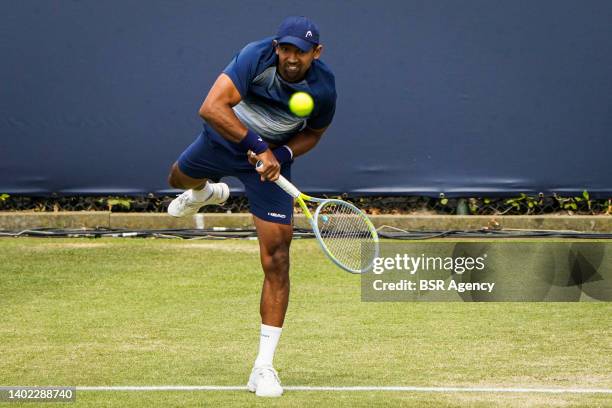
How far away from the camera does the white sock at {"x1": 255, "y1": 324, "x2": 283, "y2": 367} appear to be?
259 inches

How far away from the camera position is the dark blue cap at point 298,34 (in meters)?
6.45

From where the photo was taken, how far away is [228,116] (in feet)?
21.3

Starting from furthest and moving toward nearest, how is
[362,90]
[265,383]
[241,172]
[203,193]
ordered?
[362,90] < [203,193] < [241,172] < [265,383]

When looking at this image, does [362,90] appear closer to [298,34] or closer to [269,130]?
[269,130]

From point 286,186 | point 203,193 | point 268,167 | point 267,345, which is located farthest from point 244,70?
point 203,193

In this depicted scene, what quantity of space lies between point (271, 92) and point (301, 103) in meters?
0.18

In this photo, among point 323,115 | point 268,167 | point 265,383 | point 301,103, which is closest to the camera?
point 265,383

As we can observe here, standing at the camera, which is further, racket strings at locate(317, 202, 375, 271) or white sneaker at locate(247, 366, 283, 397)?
racket strings at locate(317, 202, 375, 271)

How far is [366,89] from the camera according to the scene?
12562 mm

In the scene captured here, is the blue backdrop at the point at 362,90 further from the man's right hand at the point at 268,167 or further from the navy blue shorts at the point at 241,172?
the man's right hand at the point at 268,167

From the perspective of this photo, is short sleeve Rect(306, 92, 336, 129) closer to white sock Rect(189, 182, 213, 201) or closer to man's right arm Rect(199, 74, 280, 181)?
man's right arm Rect(199, 74, 280, 181)

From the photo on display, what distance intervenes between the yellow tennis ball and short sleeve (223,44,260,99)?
29 cm

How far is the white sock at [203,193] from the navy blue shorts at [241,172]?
74 cm

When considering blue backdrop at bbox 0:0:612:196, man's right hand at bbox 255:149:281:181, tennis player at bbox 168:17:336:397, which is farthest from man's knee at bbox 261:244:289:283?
blue backdrop at bbox 0:0:612:196
